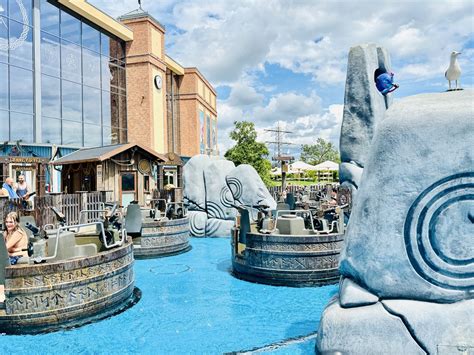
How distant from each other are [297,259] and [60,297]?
3942 mm

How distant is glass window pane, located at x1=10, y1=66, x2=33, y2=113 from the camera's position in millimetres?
16109

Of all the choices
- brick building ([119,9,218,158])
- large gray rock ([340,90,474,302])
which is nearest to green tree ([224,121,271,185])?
brick building ([119,9,218,158])

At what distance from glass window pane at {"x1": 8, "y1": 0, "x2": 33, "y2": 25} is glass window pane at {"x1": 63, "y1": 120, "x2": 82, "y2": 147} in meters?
4.66

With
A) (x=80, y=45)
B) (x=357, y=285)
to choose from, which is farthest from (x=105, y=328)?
(x=80, y=45)

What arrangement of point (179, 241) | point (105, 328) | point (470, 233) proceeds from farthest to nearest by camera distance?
point (179, 241) < point (105, 328) < point (470, 233)

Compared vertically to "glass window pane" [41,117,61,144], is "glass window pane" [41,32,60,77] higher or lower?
higher

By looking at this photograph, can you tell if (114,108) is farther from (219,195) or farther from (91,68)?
(219,195)

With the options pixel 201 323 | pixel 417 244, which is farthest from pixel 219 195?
pixel 417 244

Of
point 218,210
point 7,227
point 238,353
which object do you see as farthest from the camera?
point 218,210

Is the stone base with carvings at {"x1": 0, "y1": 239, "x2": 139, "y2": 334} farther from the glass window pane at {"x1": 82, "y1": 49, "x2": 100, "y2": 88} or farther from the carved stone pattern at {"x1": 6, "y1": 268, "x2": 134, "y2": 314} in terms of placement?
the glass window pane at {"x1": 82, "y1": 49, "x2": 100, "y2": 88}

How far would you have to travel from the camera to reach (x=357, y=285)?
3.55 metres

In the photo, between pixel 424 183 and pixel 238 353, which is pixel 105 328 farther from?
pixel 424 183

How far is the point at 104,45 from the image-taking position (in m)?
21.8

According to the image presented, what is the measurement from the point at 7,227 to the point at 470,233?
19.5ft
